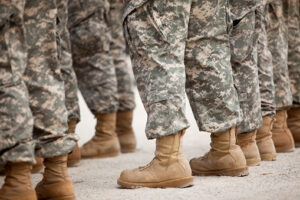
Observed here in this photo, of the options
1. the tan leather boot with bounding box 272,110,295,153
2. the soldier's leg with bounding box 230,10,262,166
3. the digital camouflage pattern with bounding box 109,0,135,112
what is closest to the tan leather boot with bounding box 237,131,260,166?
the soldier's leg with bounding box 230,10,262,166

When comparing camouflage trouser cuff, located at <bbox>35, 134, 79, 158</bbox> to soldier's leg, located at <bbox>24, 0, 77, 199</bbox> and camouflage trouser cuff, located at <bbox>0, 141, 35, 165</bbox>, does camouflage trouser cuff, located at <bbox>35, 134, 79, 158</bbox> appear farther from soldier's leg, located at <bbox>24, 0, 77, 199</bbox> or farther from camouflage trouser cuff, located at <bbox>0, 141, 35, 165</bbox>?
camouflage trouser cuff, located at <bbox>0, 141, 35, 165</bbox>

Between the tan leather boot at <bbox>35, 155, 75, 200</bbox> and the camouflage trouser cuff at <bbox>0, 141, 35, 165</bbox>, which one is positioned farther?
the tan leather boot at <bbox>35, 155, 75, 200</bbox>

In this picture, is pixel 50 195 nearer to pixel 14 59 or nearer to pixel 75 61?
pixel 14 59

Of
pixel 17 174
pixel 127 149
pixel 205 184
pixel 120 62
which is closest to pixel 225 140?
pixel 205 184

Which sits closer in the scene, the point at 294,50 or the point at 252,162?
the point at 252,162

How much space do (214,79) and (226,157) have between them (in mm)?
459

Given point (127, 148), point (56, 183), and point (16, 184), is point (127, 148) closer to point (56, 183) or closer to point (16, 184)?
point (56, 183)

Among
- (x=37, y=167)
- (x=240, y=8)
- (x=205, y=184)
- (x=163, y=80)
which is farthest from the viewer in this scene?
(x=37, y=167)

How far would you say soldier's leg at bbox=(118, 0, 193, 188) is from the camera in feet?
8.38

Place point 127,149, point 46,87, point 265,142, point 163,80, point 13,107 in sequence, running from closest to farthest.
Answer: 1. point 13,107
2. point 46,87
3. point 163,80
4. point 265,142
5. point 127,149

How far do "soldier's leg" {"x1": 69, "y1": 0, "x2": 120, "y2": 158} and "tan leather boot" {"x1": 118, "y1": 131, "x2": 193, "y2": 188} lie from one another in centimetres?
140

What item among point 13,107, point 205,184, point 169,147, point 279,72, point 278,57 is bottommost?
point 205,184

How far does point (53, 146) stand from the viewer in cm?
228

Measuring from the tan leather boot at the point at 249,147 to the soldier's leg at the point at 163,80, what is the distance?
0.73 meters
